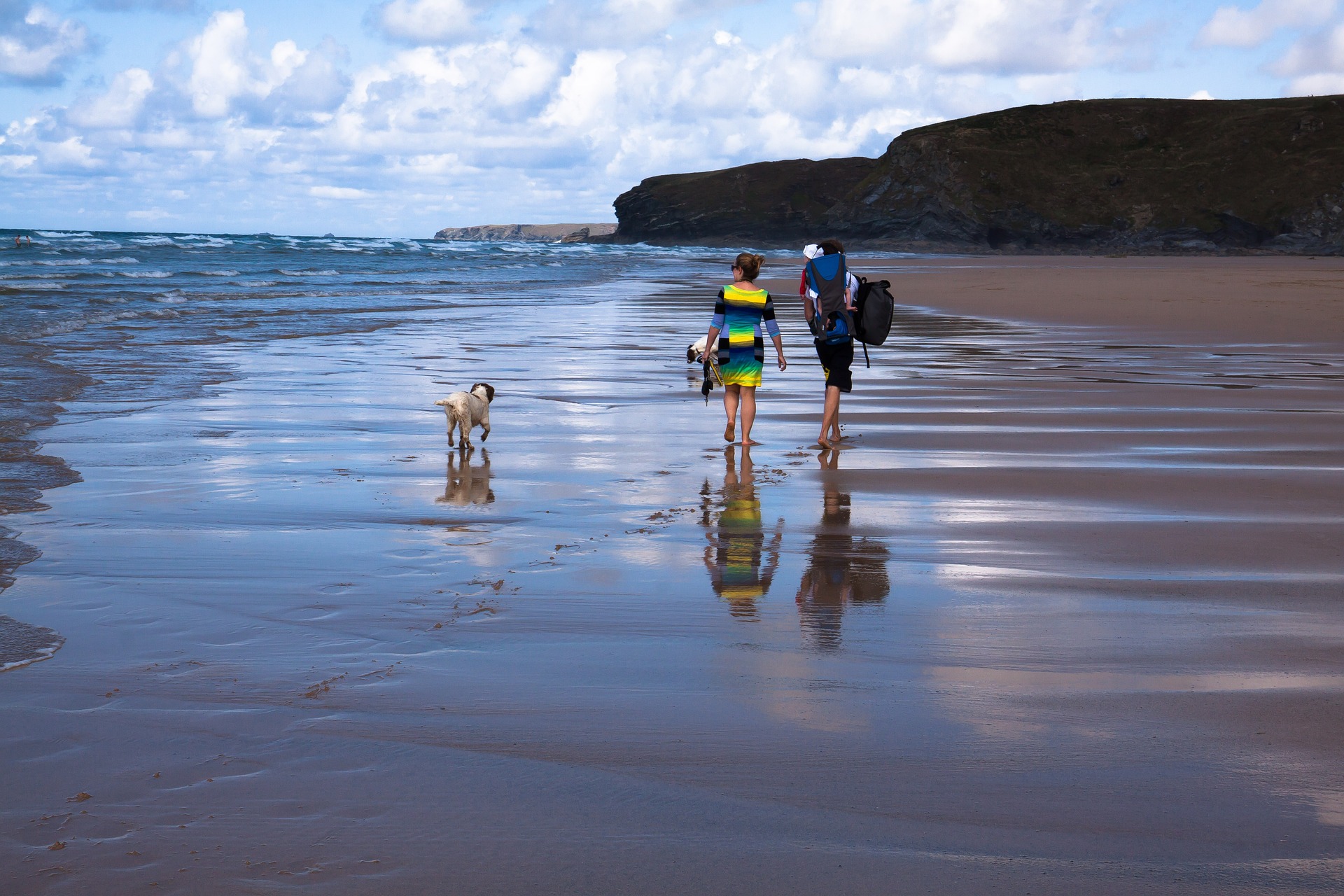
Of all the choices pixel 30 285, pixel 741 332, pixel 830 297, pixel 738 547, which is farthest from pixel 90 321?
pixel 738 547

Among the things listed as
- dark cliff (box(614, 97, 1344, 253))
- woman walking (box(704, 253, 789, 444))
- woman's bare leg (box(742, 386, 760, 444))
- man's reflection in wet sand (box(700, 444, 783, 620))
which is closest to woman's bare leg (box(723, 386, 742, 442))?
woman walking (box(704, 253, 789, 444))

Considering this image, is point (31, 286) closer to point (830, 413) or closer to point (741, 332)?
point (741, 332)

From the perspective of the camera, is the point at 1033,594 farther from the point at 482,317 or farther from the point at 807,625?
the point at 482,317

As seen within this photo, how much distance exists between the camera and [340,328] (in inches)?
760

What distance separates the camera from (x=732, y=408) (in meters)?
8.95

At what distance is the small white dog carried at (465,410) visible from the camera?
8219 millimetres

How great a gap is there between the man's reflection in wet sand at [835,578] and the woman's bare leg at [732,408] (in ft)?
8.32

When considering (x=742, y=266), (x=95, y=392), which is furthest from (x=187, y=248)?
(x=742, y=266)

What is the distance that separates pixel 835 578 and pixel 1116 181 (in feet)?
343

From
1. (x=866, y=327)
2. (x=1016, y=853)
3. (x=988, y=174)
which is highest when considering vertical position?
(x=988, y=174)

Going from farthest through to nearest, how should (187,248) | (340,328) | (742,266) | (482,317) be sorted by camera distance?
1. (187,248)
2. (482,317)
3. (340,328)
4. (742,266)

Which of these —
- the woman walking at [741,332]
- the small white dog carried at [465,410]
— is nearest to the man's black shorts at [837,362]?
the woman walking at [741,332]

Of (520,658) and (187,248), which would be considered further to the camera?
(187,248)

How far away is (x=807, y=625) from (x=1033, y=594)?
3.44 ft
